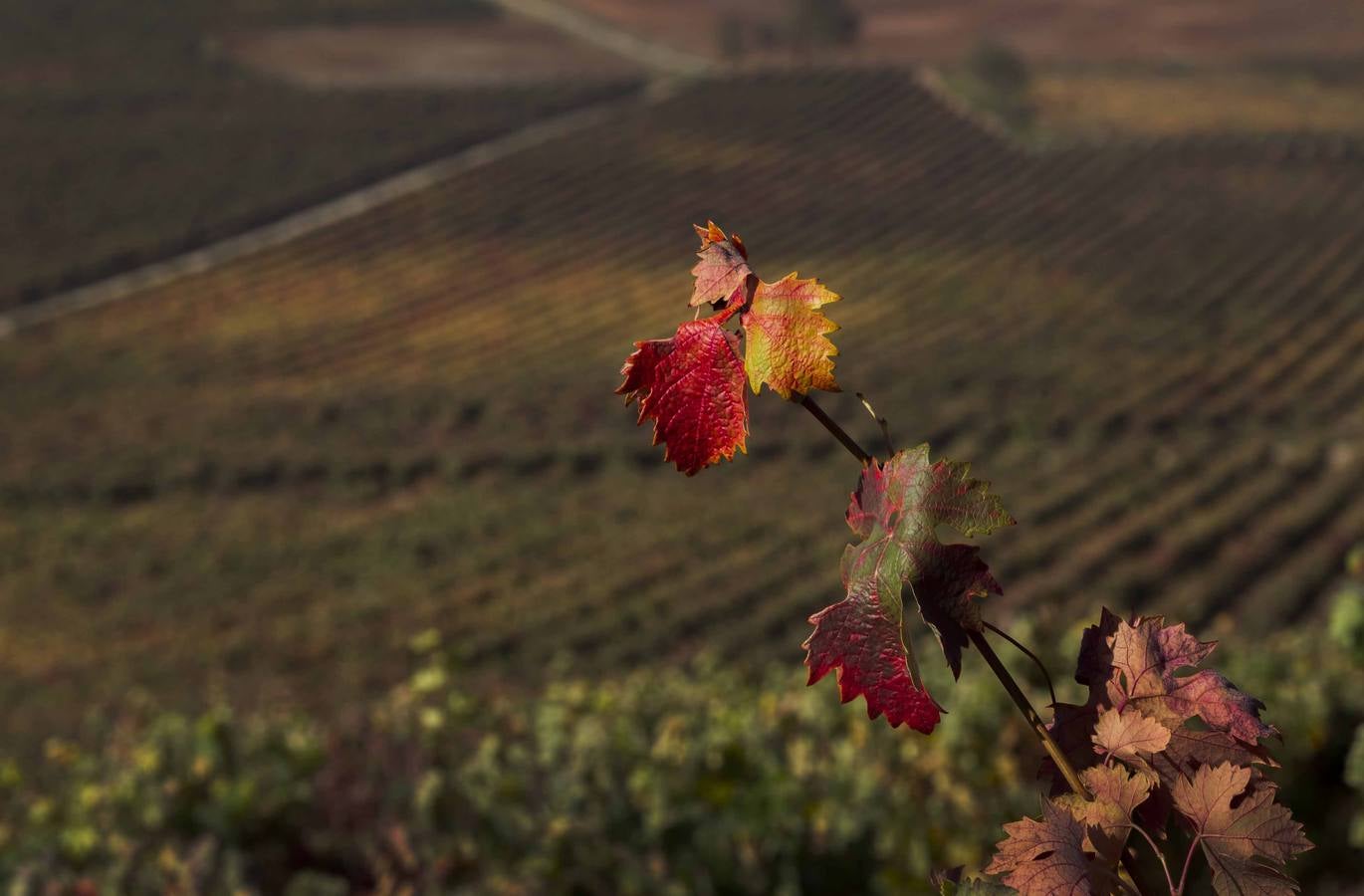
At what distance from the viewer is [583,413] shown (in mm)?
24469

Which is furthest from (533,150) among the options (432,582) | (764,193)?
(432,582)

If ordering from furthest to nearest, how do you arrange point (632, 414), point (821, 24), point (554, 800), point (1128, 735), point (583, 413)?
point (821, 24) → point (583, 413) → point (632, 414) → point (554, 800) → point (1128, 735)

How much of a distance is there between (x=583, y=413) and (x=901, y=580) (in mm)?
23958

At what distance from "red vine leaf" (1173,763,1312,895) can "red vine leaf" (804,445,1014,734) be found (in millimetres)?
136

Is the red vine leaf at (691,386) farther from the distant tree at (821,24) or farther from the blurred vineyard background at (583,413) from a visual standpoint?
the distant tree at (821,24)

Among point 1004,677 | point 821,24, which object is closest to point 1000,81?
point 821,24

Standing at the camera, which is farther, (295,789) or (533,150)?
(533,150)

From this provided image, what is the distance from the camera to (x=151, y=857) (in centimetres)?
223

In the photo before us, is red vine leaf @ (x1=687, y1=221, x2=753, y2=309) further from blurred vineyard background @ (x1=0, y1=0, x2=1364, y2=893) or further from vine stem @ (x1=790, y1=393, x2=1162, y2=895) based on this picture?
blurred vineyard background @ (x1=0, y1=0, x2=1364, y2=893)

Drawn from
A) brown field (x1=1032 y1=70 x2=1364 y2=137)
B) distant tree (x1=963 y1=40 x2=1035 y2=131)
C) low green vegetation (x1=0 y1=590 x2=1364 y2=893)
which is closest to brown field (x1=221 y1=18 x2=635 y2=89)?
distant tree (x1=963 y1=40 x2=1035 y2=131)

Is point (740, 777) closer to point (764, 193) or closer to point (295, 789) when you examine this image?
point (295, 789)

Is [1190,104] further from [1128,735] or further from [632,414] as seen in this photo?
[1128,735]

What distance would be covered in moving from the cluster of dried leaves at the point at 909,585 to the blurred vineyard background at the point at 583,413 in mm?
1469

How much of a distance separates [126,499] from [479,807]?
814 inches
